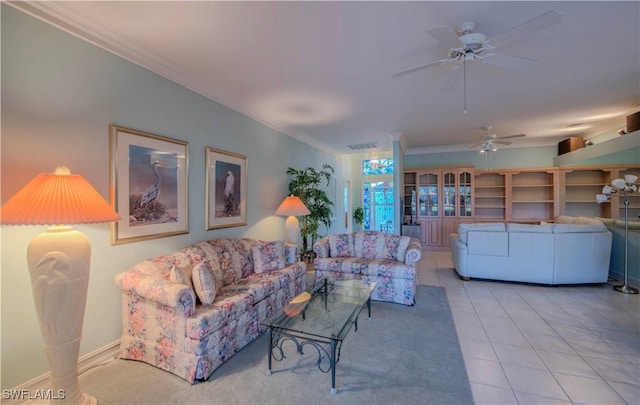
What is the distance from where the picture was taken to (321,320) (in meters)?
2.30

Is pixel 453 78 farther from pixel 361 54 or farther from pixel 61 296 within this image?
pixel 61 296

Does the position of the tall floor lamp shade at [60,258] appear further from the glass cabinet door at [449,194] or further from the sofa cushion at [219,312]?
the glass cabinet door at [449,194]

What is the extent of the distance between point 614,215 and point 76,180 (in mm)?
9062

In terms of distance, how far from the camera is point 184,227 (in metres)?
2.96

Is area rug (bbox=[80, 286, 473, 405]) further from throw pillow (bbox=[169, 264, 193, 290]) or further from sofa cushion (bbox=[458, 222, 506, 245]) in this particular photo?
sofa cushion (bbox=[458, 222, 506, 245])

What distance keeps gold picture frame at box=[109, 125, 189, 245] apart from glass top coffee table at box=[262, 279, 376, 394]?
1.43 meters

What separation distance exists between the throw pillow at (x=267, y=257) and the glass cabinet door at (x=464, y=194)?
5588 millimetres

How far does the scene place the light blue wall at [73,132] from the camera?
5.77ft

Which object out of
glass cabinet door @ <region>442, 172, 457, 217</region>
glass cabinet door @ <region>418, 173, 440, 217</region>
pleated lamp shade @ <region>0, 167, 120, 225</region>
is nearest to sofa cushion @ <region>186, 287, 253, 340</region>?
pleated lamp shade @ <region>0, 167, 120, 225</region>

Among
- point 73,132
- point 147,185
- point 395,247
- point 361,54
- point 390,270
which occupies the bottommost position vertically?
point 390,270

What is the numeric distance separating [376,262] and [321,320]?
1.68m

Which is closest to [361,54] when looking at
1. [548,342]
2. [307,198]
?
[307,198]

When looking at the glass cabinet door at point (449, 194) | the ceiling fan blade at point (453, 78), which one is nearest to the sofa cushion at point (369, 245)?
the ceiling fan blade at point (453, 78)

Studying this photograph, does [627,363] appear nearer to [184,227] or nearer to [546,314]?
[546,314]
